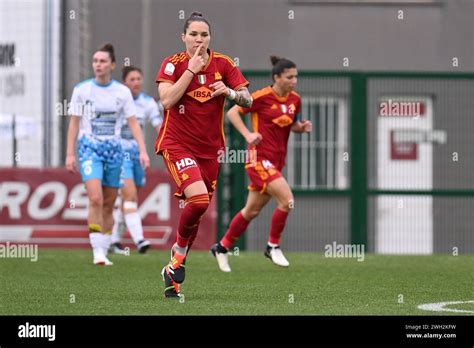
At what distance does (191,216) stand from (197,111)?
840 mm

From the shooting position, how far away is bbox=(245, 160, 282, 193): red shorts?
1503 centimetres

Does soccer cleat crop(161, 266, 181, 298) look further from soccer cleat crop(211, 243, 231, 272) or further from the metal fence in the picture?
the metal fence

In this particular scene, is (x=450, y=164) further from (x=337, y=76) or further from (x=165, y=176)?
(x=165, y=176)

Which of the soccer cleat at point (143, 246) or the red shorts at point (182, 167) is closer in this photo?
the red shorts at point (182, 167)

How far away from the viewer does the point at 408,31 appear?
81.2 feet

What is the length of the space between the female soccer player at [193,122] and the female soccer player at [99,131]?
3681mm

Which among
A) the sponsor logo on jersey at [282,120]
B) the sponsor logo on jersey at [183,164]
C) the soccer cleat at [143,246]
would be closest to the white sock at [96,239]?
the soccer cleat at [143,246]

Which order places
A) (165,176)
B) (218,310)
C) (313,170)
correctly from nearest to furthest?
1. (218,310)
2. (165,176)
3. (313,170)

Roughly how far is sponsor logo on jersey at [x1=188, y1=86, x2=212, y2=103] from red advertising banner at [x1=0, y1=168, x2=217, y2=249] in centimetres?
874

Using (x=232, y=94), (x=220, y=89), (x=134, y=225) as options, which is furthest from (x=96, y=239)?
(x=220, y=89)

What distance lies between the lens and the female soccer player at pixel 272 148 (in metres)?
15.0
